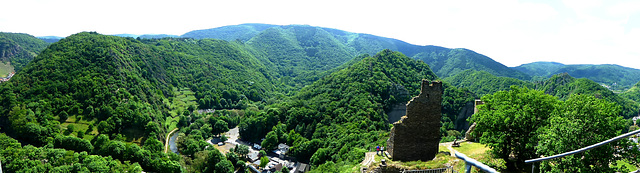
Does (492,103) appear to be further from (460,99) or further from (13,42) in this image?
(13,42)

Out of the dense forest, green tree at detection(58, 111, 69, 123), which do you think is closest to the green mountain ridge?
the dense forest

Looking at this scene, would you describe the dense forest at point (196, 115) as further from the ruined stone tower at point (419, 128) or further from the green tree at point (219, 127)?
the ruined stone tower at point (419, 128)

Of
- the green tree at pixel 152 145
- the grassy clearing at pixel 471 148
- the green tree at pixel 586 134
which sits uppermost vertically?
the green tree at pixel 586 134

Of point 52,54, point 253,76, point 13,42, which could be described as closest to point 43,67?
point 52,54

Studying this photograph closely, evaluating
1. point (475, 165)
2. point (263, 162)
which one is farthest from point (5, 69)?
point (475, 165)

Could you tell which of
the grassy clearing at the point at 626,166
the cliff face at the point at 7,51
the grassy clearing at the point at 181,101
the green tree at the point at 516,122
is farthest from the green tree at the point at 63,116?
the cliff face at the point at 7,51

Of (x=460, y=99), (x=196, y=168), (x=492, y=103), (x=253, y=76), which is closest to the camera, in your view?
(x=492, y=103)

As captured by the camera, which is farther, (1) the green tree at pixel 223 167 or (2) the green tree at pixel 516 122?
(1) the green tree at pixel 223 167
